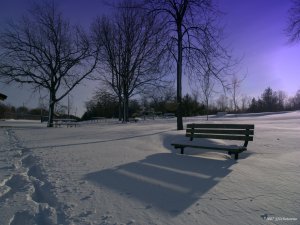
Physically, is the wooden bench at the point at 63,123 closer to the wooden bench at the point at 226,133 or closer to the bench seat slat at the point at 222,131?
the wooden bench at the point at 226,133

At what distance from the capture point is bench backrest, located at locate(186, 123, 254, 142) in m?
9.50

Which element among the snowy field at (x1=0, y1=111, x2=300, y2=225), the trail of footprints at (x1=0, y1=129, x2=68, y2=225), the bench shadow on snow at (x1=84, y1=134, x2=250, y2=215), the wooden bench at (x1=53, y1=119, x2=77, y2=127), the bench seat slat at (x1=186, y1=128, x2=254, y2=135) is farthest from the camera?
→ the wooden bench at (x1=53, y1=119, x2=77, y2=127)

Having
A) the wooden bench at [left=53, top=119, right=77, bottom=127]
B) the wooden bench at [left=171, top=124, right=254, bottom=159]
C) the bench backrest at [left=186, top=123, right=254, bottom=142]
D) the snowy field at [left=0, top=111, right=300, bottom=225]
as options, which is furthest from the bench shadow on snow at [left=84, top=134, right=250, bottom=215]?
the wooden bench at [left=53, top=119, right=77, bottom=127]

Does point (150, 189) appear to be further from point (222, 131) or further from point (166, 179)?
point (222, 131)

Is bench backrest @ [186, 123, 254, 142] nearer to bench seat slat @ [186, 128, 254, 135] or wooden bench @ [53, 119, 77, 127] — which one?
bench seat slat @ [186, 128, 254, 135]

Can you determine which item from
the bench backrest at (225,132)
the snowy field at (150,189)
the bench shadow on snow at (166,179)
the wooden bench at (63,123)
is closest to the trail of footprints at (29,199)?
the snowy field at (150,189)

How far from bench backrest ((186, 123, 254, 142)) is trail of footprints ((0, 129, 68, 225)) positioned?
208 inches

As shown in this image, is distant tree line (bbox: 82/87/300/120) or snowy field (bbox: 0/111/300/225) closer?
snowy field (bbox: 0/111/300/225)

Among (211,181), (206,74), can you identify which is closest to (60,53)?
(206,74)

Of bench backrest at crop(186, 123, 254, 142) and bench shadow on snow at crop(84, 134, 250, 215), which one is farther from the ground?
bench backrest at crop(186, 123, 254, 142)

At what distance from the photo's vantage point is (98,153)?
9.88 meters

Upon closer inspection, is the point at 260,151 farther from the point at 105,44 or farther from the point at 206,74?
the point at 105,44

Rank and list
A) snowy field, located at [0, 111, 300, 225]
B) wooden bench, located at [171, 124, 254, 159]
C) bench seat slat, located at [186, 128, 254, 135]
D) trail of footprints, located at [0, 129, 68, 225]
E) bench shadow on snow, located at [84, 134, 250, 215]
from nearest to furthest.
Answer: trail of footprints, located at [0, 129, 68, 225] → snowy field, located at [0, 111, 300, 225] → bench shadow on snow, located at [84, 134, 250, 215] → wooden bench, located at [171, 124, 254, 159] → bench seat slat, located at [186, 128, 254, 135]

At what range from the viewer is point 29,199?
16.7ft
